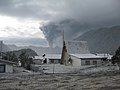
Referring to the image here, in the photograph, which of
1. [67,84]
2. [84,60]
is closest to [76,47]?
[84,60]

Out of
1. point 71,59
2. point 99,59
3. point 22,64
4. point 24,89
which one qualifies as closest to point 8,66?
point 22,64

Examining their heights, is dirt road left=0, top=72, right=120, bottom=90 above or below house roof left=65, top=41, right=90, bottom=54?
below

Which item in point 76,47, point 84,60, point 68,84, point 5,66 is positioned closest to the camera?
point 68,84

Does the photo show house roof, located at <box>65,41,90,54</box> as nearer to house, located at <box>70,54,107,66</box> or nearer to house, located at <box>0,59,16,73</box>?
house, located at <box>70,54,107,66</box>

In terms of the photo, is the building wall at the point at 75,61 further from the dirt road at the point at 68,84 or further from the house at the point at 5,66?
the dirt road at the point at 68,84

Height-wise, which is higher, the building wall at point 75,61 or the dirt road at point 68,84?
the building wall at point 75,61

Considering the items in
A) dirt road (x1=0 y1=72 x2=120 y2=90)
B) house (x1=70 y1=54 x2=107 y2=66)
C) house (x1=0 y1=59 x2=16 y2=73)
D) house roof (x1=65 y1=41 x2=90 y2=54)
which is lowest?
dirt road (x1=0 y1=72 x2=120 y2=90)

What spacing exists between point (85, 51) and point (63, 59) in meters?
9.25

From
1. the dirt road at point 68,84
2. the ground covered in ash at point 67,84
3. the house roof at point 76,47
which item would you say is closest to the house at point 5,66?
the ground covered in ash at point 67,84

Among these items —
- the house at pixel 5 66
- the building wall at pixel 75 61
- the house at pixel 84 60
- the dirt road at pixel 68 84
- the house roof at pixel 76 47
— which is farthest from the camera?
the house roof at pixel 76 47

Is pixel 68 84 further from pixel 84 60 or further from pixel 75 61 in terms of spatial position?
pixel 75 61

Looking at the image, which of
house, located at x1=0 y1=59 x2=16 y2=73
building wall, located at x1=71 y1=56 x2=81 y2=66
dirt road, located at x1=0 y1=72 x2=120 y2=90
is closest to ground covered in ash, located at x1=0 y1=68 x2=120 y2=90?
dirt road, located at x1=0 y1=72 x2=120 y2=90

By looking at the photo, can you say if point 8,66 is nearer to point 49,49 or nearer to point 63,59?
point 63,59

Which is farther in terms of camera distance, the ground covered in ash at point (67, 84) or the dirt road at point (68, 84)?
the ground covered in ash at point (67, 84)
